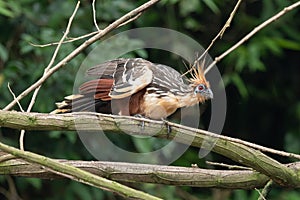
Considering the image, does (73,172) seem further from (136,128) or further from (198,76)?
(198,76)

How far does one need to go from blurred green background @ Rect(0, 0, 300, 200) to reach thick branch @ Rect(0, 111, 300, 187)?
1.43 m

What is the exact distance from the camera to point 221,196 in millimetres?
3592

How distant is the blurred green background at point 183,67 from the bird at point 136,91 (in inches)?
39.0

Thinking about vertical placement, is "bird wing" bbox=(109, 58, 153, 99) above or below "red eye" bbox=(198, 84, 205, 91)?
above

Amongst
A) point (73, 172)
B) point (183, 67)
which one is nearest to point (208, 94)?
point (73, 172)

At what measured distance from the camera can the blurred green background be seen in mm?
3191

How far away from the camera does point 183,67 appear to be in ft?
10.7

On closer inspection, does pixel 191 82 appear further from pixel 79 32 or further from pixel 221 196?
pixel 221 196

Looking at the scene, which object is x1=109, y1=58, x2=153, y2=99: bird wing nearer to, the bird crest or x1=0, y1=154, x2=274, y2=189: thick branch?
the bird crest

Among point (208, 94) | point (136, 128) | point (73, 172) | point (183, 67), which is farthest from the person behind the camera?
point (183, 67)

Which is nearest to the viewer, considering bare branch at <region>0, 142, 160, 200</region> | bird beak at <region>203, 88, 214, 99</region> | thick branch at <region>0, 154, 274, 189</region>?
bare branch at <region>0, 142, 160, 200</region>

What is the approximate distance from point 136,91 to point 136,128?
1.32 ft

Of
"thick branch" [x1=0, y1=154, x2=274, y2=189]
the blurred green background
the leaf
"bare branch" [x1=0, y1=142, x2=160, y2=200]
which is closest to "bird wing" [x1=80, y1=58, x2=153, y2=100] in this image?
"thick branch" [x1=0, y1=154, x2=274, y2=189]

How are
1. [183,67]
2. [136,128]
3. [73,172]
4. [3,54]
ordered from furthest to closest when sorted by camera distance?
1. [183,67]
2. [3,54]
3. [136,128]
4. [73,172]
